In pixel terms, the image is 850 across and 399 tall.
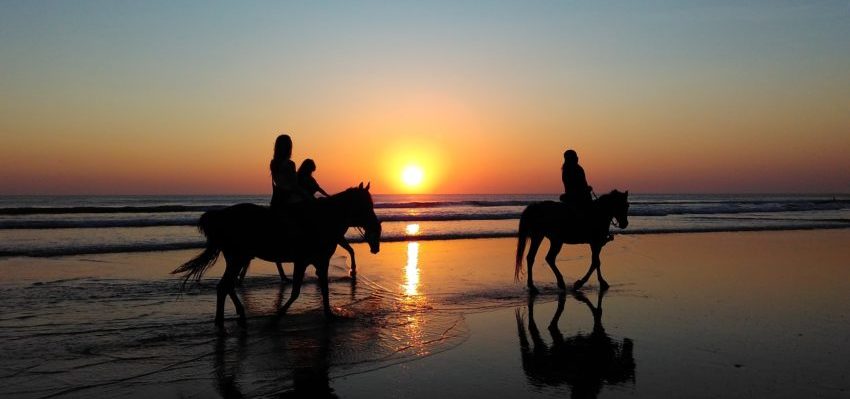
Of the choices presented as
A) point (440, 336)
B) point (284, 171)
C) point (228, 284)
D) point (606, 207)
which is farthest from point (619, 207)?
point (228, 284)

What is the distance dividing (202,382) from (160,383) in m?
0.34

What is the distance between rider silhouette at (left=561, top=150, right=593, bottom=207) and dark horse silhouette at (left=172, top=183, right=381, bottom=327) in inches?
159

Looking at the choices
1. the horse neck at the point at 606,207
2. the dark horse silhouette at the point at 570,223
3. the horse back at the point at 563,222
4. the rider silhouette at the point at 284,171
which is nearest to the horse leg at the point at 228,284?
the rider silhouette at the point at 284,171

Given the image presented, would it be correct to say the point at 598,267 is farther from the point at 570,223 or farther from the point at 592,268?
the point at 570,223

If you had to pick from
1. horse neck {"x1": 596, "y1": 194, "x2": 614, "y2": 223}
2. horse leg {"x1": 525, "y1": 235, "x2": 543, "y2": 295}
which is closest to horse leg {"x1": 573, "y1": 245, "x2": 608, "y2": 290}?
horse neck {"x1": 596, "y1": 194, "x2": 614, "y2": 223}

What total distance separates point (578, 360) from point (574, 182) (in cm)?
509

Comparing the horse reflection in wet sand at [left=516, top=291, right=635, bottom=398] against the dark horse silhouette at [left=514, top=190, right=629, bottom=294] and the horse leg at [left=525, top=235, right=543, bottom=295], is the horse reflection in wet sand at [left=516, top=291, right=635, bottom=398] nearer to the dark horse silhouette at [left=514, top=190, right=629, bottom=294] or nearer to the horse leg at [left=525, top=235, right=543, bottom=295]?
the horse leg at [left=525, top=235, right=543, bottom=295]

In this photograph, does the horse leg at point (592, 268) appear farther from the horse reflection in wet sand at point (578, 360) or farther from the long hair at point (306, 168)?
the long hair at point (306, 168)

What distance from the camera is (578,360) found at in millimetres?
5652

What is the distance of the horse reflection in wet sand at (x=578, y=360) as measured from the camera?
502 centimetres

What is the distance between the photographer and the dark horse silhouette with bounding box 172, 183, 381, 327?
7125 mm

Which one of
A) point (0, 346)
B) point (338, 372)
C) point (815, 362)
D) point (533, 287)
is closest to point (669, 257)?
point (533, 287)

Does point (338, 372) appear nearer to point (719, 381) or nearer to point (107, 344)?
point (107, 344)

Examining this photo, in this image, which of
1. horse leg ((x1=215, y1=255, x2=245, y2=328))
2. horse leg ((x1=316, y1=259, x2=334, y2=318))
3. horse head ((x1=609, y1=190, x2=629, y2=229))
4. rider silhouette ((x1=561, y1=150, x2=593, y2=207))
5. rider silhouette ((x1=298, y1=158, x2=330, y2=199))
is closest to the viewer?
horse leg ((x1=215, y1=255, x2=245, y2=328))
